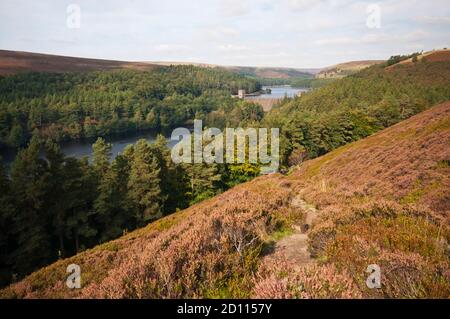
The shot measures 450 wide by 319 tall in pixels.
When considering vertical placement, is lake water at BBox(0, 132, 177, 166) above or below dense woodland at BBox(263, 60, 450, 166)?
below

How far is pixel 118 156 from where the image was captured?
39344 millimetres

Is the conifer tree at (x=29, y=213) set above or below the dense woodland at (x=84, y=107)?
below

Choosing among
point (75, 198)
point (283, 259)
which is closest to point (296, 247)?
point (283, 259)

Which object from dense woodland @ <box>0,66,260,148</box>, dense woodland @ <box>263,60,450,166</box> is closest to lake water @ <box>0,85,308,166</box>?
dense woodland @ <box>0,66,260,148</box>

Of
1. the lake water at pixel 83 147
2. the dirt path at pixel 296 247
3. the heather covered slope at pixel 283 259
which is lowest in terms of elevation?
the lake water at pixel 83 147

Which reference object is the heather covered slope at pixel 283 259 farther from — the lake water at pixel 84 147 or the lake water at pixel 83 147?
the lake water at pixel 83 147

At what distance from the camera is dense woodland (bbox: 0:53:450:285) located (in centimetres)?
2828

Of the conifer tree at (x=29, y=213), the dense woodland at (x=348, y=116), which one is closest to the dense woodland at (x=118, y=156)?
the conifer tree at (x=29, y=213)

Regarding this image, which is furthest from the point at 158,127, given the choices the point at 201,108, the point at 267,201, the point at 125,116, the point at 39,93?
the point at 267,201

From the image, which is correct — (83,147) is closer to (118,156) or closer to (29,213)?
(118,156)

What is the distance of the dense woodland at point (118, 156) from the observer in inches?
1113

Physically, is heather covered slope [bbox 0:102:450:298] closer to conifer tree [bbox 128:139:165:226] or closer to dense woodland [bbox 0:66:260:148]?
conifer tree [bbox 128:139:165:226]
